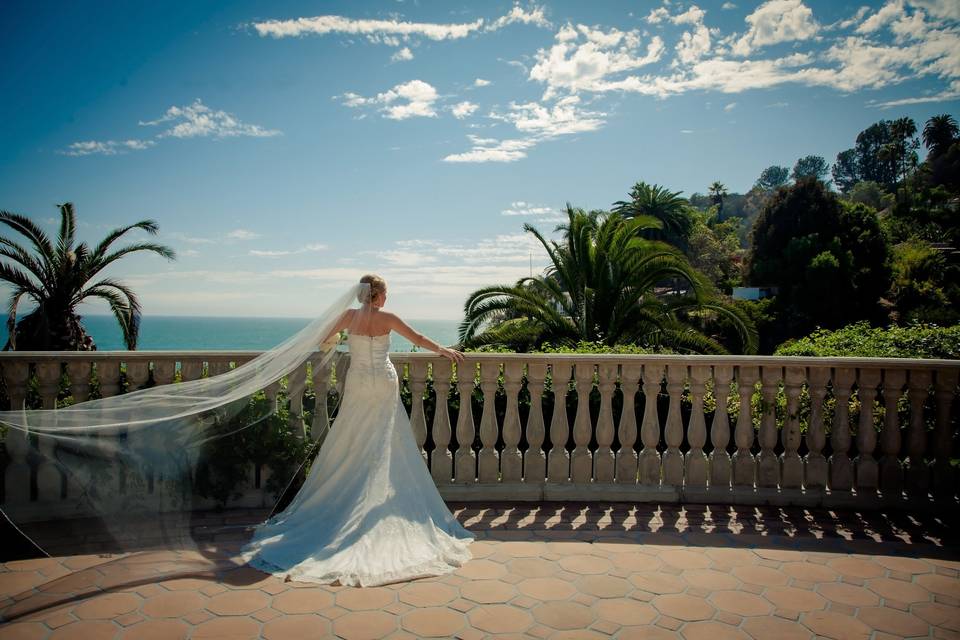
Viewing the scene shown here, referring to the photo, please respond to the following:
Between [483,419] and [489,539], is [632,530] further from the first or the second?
[483,419]

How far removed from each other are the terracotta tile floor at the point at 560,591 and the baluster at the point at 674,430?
63 cm

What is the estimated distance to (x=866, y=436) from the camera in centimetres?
516

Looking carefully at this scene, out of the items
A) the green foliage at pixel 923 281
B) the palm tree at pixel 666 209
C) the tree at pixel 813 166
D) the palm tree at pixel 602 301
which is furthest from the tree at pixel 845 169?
the palm tree at pixel 602 301

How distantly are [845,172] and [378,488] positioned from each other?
14300 cm

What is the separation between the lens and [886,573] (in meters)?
3.93

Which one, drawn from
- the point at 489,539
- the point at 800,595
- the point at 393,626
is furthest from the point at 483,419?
the point at 800,595

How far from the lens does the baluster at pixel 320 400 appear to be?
4711 mm

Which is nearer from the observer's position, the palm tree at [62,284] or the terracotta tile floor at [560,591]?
the terracotta tile floor at [560,591]

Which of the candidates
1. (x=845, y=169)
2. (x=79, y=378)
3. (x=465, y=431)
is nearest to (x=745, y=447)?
(x=465, y=431)

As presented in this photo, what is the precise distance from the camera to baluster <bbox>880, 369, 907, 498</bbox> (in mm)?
5102

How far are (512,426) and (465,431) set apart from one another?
0.43 metres

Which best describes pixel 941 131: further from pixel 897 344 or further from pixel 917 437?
pixel 917 437

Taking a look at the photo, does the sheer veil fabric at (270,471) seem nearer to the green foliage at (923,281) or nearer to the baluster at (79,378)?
the baluster at (79,378)

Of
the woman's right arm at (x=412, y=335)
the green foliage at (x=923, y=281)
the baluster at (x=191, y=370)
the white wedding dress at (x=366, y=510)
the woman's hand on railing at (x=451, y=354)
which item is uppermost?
the green foliage at (x=923, y=281)
